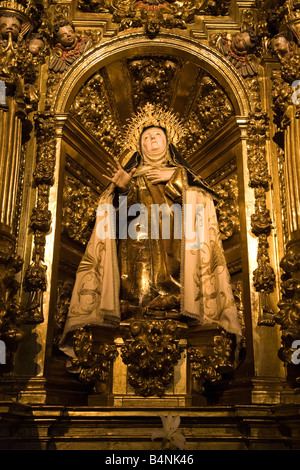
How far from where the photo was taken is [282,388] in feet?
14.8

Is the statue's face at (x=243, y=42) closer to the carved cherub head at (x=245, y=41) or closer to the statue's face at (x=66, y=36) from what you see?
the carved cherub head at (x=245, y=41)

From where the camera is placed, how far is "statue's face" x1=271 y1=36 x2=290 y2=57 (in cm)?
527

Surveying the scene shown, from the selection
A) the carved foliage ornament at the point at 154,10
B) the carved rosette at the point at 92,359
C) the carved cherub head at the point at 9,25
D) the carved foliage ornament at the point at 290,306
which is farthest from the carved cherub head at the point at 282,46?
the carved rosette at the point at 92,359

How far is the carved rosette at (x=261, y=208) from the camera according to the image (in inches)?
191

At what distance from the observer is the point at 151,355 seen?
4.80m

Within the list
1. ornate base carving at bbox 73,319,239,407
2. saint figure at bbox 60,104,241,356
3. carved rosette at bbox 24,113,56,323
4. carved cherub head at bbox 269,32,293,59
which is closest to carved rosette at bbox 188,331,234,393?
ornate base carving at bbox 73,319,239,407

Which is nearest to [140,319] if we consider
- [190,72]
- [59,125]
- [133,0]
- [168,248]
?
[168,248]

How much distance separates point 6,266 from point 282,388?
7.72 ft

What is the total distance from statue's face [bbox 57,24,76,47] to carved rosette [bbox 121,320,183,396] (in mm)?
2992

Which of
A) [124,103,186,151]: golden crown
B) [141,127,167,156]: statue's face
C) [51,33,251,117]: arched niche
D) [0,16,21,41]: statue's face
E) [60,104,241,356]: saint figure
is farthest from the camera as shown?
[124,103,186,151]: golden crown

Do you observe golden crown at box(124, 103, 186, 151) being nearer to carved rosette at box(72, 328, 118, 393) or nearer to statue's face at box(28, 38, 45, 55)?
statue's face at box(28, 38, 45, 55)

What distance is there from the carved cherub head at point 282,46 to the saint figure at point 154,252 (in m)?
1.38

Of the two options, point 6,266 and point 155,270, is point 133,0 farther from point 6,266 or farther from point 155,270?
point 6,266
